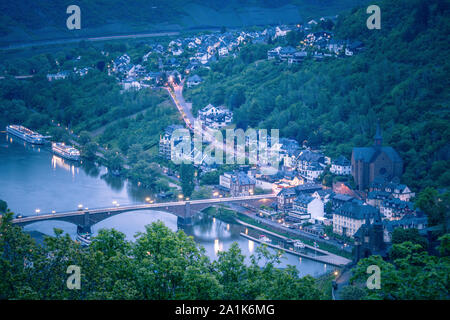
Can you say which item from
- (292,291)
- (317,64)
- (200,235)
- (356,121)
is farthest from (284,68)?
(292,291)

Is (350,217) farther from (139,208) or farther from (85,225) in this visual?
(85,225)

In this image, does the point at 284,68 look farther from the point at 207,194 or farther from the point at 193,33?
the point at 193,33

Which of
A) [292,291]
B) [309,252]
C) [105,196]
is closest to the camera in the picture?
[292,291]

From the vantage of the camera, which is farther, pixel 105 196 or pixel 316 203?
pixel 105 196

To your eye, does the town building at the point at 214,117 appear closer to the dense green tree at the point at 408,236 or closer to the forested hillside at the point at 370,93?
the forested hillside at the point at 370,93

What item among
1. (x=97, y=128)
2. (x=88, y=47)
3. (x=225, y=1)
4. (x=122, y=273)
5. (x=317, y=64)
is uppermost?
(x=225, y=1)

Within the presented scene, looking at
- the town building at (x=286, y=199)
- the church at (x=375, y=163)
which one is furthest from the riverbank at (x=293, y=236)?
the church at (x=375, y=163)

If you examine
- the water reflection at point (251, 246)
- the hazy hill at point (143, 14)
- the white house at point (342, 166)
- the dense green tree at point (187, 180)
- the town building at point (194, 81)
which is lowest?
the water reflection at point (251, 246)
